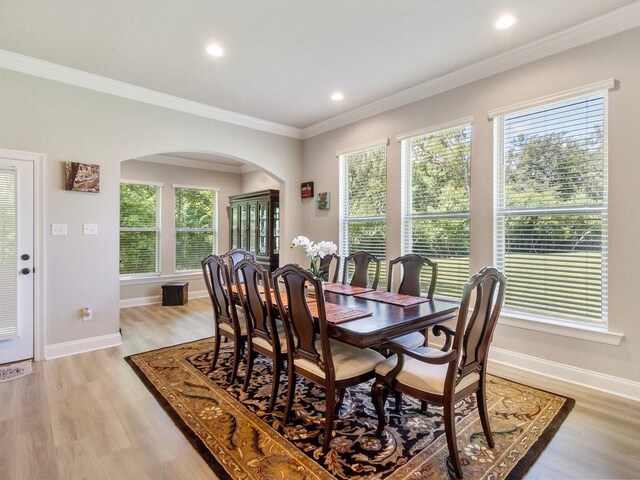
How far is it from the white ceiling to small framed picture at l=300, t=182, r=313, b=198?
1707mm

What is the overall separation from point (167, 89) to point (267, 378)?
3475 millimetres

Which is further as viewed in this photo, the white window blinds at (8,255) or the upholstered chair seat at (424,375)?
the white window blinds at (8,255)

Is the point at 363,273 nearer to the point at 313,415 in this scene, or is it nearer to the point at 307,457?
the point at 313,415

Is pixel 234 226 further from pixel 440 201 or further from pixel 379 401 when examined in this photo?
pixel 379 401

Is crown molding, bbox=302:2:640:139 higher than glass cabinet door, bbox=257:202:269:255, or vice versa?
crown molding, bbox=302:2:640:139

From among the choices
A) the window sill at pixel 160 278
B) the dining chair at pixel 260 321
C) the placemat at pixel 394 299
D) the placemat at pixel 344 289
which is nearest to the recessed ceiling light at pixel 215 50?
the dining chair at pixel 260 321

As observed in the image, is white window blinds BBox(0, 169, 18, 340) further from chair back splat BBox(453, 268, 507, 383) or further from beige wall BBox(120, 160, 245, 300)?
chair back splat BBox(453, 268, 507, 383)

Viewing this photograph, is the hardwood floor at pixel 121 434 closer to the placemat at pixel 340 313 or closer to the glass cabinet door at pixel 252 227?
the placemat at pixel 340 313

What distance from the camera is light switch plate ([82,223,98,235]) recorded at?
373cm

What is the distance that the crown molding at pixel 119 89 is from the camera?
3322mm

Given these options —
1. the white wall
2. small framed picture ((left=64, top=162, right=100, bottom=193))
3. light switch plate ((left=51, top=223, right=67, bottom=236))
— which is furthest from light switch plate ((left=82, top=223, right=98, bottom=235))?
small framed picture ((left=64, top=162, right=100, bottom=193))

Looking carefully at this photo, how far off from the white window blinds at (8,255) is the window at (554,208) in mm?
4834

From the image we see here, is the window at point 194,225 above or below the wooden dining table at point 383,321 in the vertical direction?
above

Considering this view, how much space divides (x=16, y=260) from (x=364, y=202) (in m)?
3.97
